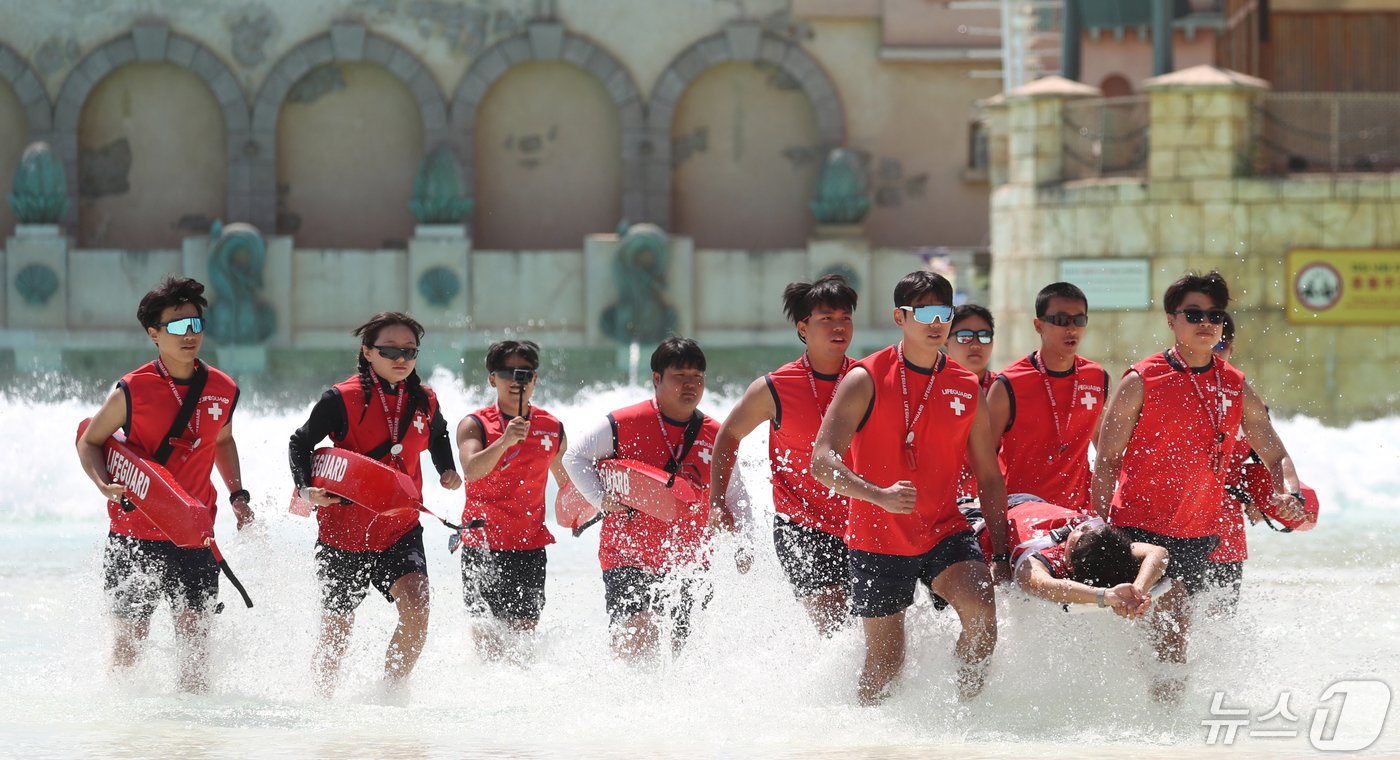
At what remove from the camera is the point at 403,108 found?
30375mm

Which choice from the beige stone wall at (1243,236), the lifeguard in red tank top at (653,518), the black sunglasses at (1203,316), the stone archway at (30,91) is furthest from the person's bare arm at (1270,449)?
the stone archway at (30,91)

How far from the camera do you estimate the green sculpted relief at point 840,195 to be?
2855cm

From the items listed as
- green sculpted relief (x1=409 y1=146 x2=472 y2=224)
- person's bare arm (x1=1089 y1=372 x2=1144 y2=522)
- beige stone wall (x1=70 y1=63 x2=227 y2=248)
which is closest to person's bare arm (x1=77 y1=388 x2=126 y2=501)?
person's bare arm (x1=1089 y1=372 x2=1144 y2=522)

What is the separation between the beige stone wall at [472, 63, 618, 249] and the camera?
99.6 feet

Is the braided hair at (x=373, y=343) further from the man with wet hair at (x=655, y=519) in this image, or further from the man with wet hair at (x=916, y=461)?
the man with wet hair at (x=916, y=461)

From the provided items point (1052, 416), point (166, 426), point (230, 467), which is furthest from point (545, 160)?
point (1052, 416)

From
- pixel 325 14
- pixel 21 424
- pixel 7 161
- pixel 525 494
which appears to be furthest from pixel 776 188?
pixel 525 494

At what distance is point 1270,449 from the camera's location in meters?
6.96

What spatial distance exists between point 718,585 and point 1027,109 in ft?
40.1

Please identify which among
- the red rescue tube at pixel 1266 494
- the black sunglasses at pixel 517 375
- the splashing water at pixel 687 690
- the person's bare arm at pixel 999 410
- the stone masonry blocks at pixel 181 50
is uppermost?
the stone masonry blocks at pixel 181 50

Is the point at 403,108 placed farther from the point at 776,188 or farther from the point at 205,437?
the point at 205,437

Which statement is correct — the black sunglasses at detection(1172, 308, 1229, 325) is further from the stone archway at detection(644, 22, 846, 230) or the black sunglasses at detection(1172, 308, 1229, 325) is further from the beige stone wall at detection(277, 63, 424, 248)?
the beige stone wall at detection(277, 63, 424, 248)

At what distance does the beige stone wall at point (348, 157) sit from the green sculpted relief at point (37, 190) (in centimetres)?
367

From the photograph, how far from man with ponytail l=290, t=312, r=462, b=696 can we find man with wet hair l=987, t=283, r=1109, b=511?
6.65 ft
